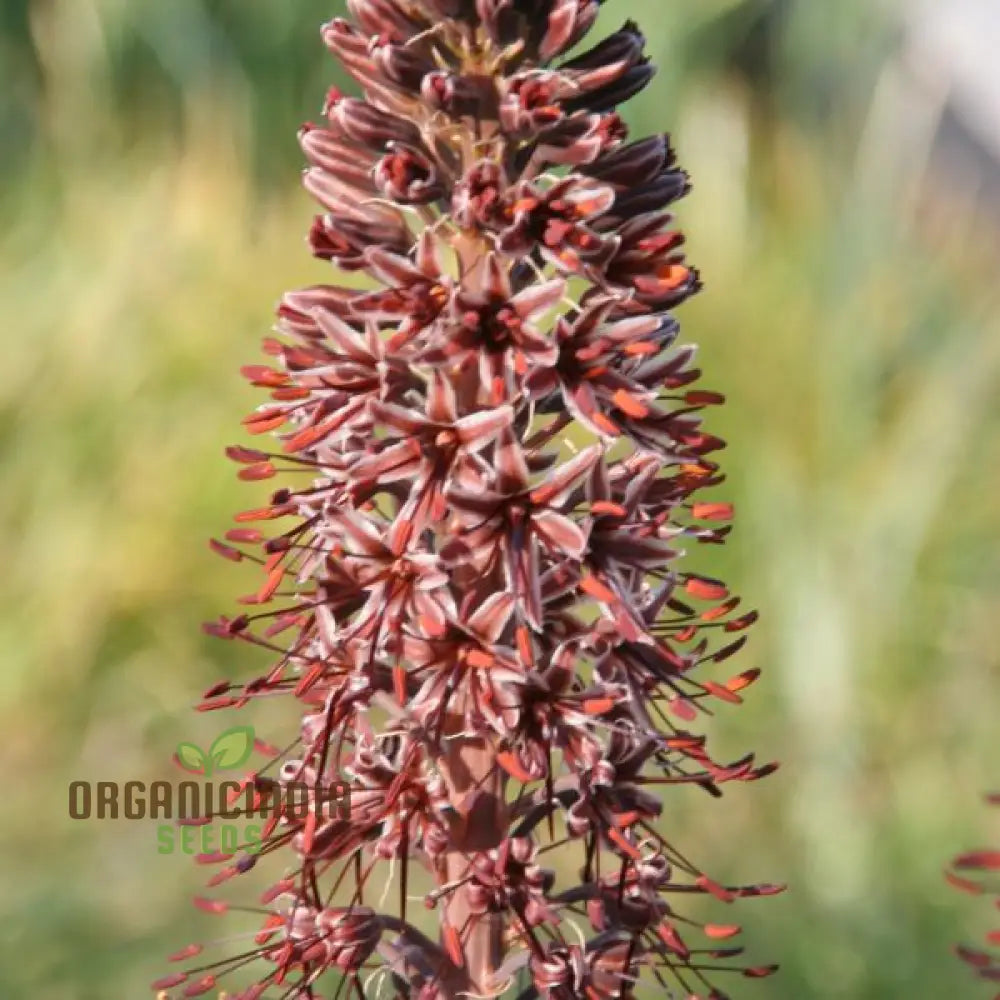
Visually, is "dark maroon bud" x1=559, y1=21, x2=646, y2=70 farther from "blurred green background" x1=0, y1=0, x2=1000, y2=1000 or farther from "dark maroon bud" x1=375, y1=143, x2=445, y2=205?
"blurred green background" x1=0, y1=0, x2=1000, y2=1000

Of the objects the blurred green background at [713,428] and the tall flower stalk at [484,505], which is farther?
the blurred green background at [713,428]

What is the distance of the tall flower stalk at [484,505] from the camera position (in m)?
1.22

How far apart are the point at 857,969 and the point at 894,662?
3.37 feet

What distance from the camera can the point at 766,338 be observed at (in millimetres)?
4551

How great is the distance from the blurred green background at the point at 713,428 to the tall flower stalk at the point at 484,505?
5.92 ft

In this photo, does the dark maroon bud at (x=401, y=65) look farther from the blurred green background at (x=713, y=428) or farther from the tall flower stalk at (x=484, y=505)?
the blurred green background at (x=713, y=428)

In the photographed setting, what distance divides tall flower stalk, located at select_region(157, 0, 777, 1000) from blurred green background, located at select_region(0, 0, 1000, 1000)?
71.1 inches

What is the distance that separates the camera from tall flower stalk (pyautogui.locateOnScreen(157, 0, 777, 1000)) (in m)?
1.22

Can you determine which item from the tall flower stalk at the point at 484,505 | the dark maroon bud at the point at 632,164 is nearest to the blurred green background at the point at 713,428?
the tall flower stalk at the point at 484,505

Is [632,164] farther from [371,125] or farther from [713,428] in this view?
[713,428]

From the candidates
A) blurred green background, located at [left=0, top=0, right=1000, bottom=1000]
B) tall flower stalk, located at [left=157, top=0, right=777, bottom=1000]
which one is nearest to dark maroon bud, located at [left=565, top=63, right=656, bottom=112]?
tall flower stalk, located at [left=157, top=0, right=777, bottom=1000]

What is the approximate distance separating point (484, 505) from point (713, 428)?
3.18 meters

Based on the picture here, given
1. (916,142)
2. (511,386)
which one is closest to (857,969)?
(511,386)

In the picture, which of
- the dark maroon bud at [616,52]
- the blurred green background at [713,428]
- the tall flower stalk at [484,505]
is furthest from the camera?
the blurred green background at [713,428]
